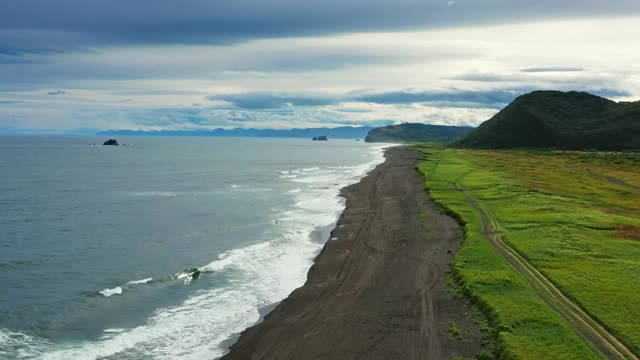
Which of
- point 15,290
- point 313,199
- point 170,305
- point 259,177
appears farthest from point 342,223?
point 259,177

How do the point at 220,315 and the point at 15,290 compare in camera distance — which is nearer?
the point at 220,315

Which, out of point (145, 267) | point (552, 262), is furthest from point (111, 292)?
point (552, 262)

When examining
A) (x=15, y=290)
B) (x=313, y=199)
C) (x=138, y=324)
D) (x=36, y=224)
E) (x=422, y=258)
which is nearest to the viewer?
(x=138, y=324)

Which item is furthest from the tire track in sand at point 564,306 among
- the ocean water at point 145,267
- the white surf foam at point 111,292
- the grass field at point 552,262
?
the white surf foam at point 111,292

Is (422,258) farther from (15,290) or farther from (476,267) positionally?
(15,290)

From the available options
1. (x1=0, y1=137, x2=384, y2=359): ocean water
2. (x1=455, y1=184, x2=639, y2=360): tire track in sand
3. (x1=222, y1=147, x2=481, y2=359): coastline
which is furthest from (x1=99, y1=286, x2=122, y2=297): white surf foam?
(x1=455, y1=184, x2=639, y2=360): tire track in sand
